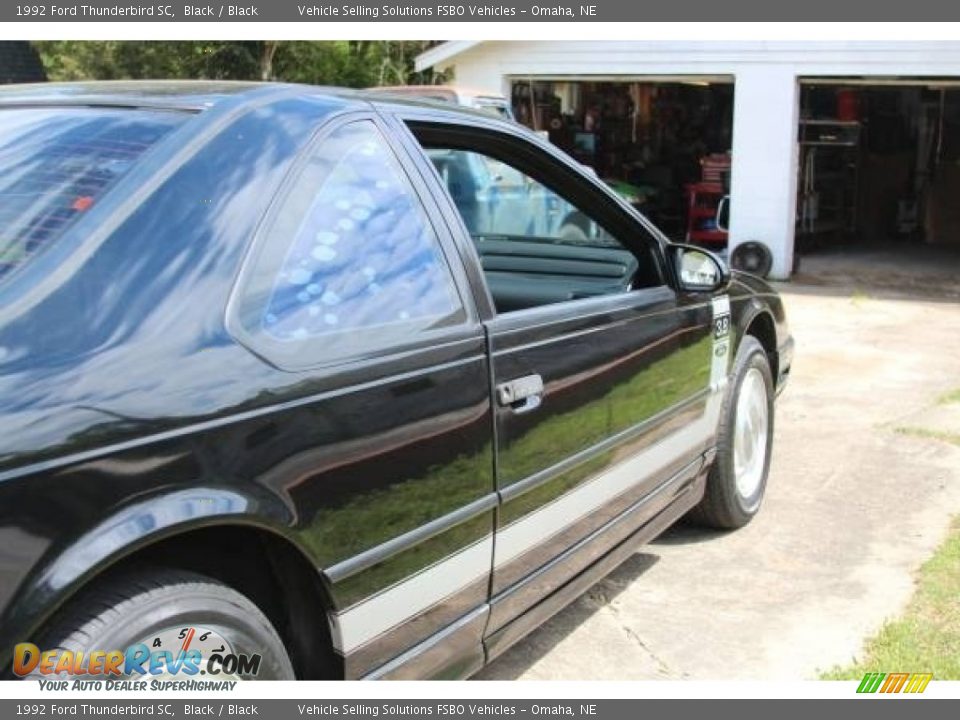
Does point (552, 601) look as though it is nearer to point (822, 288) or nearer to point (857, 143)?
point (822, 288)

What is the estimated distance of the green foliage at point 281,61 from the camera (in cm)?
2377

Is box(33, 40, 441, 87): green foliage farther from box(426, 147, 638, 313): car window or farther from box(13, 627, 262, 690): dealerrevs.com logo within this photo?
box(13, 627, 262, 690): dealerrevs.com logo

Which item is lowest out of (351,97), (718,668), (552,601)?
(718,668)

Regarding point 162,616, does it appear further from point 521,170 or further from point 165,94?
point 521,170

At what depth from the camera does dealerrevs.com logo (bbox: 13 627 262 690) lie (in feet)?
5.83

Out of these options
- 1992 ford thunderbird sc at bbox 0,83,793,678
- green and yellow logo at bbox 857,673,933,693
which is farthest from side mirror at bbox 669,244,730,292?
green and yellow logo at bbox 857,673,933,693

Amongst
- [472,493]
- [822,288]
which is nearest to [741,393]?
[472,493]

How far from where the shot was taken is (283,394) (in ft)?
7.02

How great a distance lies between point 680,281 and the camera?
3.83 m

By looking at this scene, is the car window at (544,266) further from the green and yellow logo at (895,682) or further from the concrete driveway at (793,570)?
the green and yellow logo at (895,682)

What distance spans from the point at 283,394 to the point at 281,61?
2510cm

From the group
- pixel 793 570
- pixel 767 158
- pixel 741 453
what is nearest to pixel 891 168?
pixel 767 158

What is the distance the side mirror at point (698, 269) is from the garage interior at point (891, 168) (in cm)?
1309

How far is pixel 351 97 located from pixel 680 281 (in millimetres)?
1585
